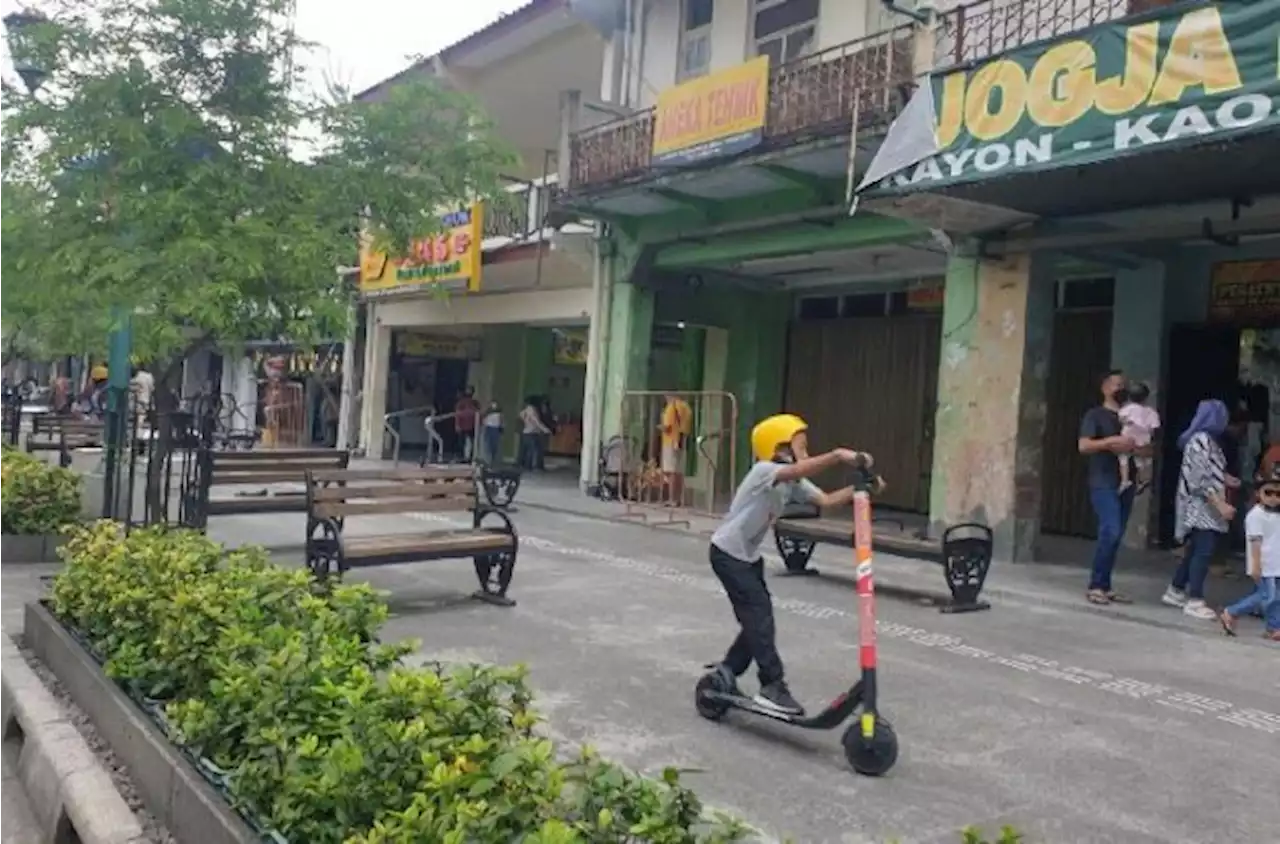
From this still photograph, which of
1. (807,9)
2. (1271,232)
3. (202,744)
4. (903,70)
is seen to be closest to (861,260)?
(807,9)

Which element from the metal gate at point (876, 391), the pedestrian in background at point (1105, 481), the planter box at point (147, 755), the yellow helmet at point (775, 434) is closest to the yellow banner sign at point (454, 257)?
the metal gate at point (876, 391)

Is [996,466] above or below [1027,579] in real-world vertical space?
above

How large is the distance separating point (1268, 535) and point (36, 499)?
9.43 metres

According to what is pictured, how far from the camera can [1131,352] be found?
12773mm

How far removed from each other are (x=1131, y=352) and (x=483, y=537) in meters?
8.67

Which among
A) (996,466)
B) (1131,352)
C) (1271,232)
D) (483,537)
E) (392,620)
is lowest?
(392,620)

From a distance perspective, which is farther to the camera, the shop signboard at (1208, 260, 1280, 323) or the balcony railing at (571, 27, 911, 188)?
the shop signboard at (1208, 260, 1280, 323)

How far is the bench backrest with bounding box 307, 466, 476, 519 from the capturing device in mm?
7500

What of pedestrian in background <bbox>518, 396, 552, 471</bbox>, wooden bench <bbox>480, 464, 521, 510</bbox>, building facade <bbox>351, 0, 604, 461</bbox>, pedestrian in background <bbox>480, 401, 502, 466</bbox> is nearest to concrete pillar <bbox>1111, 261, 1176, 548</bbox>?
building facade <bbox>351, 0, 604, 461</bbox>

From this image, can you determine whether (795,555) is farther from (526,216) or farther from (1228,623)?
(526,216)

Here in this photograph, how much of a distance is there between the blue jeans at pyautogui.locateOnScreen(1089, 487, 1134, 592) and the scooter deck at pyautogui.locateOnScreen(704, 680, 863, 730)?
189 inches

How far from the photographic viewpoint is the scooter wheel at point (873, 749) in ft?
14.4

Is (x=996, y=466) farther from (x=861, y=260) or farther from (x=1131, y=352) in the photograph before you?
(x=861, y=260)

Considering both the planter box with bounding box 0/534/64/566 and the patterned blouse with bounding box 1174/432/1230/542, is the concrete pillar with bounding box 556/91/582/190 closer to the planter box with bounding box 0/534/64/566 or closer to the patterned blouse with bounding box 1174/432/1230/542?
the planter box with bounding box 0/534/64/566
